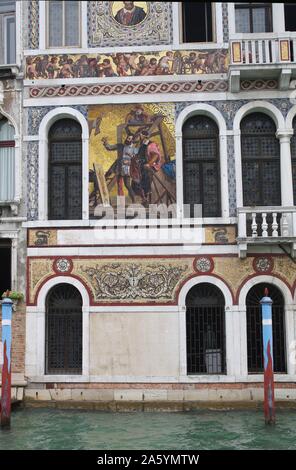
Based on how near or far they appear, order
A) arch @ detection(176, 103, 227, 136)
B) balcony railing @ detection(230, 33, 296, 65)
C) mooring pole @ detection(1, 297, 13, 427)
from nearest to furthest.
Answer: mooring pole @ detection(1, 297, 13, 427)
balcony railing @ detection(230, 33, 296, 65)
arch @ detection(176, 103, 227, 136)

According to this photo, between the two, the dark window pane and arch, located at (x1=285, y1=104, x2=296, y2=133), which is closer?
arch, located at (x1=285, y1=104, x2=296, y2=133)

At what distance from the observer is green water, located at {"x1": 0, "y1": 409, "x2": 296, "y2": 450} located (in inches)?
448

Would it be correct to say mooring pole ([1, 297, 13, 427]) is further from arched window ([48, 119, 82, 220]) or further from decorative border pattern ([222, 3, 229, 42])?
decorative border pattern ([222, 3, 229, 42])

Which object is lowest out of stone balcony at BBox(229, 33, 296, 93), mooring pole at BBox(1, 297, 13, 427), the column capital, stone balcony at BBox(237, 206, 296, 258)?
mooring pole at BBox(1, 297, 13, 427)

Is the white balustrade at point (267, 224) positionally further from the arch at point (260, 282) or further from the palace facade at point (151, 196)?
the arch at point (260, 282)

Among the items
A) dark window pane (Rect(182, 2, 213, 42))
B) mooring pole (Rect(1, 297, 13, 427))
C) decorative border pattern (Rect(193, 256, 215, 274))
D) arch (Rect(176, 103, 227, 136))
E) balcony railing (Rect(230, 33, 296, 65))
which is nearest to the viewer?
mooring pole (Rect(1, 297, 13, 427))

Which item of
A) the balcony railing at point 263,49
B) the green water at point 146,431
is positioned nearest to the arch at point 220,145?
the balcony railing at point 263,49

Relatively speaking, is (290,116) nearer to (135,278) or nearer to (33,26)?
(135,278)

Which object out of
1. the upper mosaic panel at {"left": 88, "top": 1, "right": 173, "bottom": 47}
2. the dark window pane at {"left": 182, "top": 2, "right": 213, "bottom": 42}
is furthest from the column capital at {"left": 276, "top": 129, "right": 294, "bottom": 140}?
the upper mosaic panel at {"left": 88, "top": 1, "right": 173, "bottom": 47}

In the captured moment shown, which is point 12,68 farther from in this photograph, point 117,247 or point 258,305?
point 258,305

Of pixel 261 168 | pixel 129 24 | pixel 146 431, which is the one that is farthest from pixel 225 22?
pixel 146 431

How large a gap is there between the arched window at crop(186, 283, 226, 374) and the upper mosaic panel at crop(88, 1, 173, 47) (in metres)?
7.07
